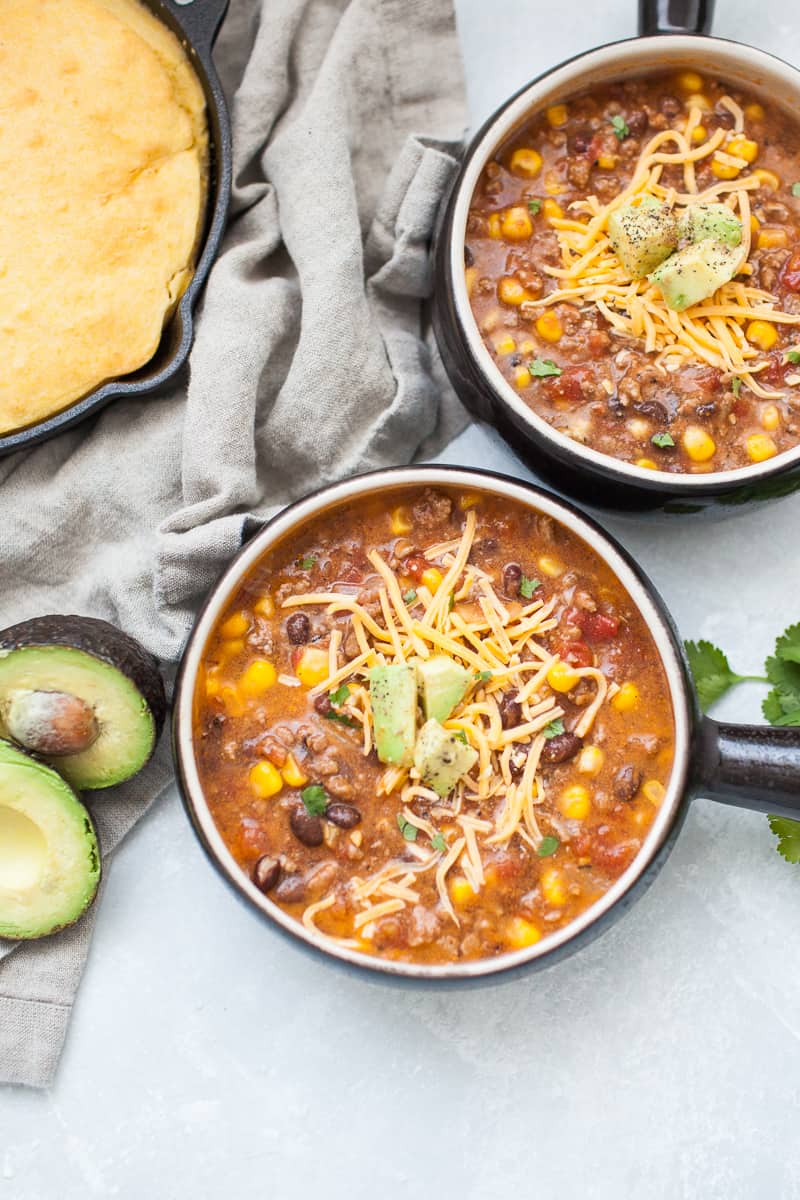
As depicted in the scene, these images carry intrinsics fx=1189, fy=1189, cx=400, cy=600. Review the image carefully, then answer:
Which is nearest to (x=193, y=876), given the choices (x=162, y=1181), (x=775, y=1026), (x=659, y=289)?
(x=162, y=1181)

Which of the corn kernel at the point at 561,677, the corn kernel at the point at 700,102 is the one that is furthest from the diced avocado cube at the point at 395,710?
the corn kernel at the point at 700,102

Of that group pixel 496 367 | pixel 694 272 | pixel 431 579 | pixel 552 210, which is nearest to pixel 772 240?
pixel 694 272

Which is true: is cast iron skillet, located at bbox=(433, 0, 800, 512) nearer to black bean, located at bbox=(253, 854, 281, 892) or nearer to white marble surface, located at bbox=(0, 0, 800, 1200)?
white marble surface, located at bbox=(0, 0, 800, 1200)

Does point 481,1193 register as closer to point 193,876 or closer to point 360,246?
point 193,876

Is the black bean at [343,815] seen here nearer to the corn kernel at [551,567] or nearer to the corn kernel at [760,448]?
the corn kernel at [551,567]

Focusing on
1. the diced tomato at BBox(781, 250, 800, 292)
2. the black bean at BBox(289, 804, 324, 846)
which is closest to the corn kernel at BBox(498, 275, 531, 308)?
the diced tomato at BBox(781, 250, 800, 292)
